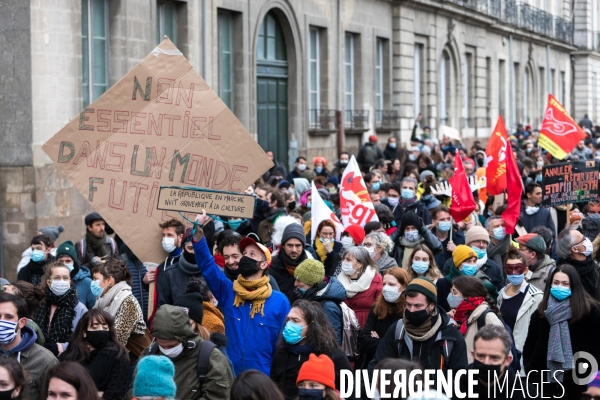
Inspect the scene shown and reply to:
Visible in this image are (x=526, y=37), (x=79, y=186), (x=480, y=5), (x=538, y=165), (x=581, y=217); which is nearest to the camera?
(x=79, y=186)

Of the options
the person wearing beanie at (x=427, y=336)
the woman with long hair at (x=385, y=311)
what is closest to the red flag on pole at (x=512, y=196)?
the woman with long hair at (x=385, y=311)

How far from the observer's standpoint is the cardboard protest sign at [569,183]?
12.4 metres

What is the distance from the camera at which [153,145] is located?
805cm

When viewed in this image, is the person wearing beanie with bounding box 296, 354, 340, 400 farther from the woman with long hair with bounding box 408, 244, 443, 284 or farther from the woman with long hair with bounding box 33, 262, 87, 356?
the woman with long hair with bounding box 408, 244, 443, 284

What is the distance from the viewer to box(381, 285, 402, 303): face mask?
302 inches

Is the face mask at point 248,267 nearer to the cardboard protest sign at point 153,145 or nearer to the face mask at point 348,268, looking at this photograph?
the cardboard protest sign at point 153,145

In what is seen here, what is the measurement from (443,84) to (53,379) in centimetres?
2947

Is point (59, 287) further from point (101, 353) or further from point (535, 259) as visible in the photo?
point (535, 259)

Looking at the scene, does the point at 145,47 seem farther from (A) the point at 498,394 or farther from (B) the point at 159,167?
(A) the point at 498,394

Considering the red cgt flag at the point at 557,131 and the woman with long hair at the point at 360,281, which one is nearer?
the woman with long hair at the point at 360,281

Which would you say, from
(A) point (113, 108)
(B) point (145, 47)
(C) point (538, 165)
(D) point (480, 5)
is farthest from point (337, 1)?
(A) point (113, 108)

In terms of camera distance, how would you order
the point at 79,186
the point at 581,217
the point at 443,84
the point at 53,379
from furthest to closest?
the point at 443,84 → the point at 581,217 → the point at 79,186 → the point at 53,379

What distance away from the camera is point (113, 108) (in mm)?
8109

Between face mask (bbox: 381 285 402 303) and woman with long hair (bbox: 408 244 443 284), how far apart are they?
1240 millimetres
